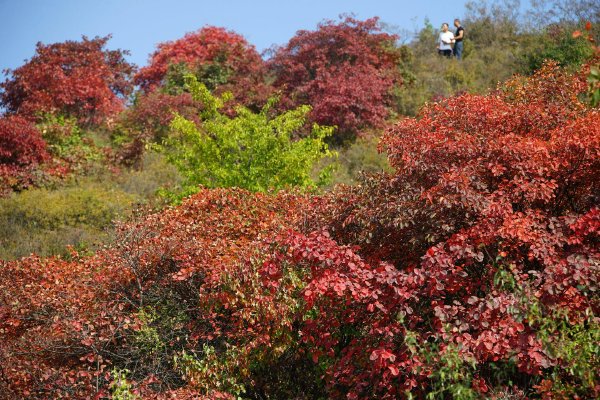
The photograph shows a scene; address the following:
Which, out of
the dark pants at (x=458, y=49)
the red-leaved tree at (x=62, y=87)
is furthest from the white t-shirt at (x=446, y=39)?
the red-leaved tree at (x=62, y=87)

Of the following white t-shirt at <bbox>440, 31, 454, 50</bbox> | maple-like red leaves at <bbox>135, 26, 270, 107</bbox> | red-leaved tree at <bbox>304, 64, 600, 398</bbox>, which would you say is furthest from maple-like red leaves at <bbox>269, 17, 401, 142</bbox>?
red-leaved tree at <bbox>304, 64, 600, 398</bbox>

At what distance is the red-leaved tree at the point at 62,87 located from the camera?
22.5m

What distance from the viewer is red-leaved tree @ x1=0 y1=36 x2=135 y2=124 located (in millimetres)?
22547

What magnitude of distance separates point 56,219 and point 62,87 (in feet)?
26.0

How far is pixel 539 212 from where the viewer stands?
7250mm

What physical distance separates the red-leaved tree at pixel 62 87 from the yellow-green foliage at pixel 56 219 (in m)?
5.91

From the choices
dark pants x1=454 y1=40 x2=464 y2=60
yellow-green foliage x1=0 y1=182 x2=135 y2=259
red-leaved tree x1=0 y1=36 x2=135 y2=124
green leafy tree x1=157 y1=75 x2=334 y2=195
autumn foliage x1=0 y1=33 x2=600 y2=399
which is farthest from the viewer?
dark pants x1=454 y1=40 x2=464 y2=60

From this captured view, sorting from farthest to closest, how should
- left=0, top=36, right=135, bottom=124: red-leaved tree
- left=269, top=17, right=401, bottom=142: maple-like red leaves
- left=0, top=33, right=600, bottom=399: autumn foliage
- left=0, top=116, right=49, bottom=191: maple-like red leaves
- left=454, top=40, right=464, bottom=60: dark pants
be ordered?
left=454, top=40, right=464, bottom=60: dark pants < left=0, top=36, right=135, bottom=124: red-leaved tree < left=269, top=17, right=401, bottom=142: maple-like red leaves < left=0, top=116, right=49, bottom=191: maple-like red leaves < left=0, top=33, right=600, bottom=399: autumn foliage

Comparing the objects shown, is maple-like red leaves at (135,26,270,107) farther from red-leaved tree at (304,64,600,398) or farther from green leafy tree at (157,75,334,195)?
red-leaved tree at (304,64,600,398)

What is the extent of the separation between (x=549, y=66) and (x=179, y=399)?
24.5 ft

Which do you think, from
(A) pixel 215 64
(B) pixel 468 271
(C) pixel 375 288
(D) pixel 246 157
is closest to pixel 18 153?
(A) pixel 215 64

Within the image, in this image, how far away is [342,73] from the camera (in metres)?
21.4

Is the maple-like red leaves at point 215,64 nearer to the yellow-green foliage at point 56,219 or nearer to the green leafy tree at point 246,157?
the yellow-green foliage at point 56,219

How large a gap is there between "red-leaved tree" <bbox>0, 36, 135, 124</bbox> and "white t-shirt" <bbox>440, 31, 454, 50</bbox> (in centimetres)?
1102
